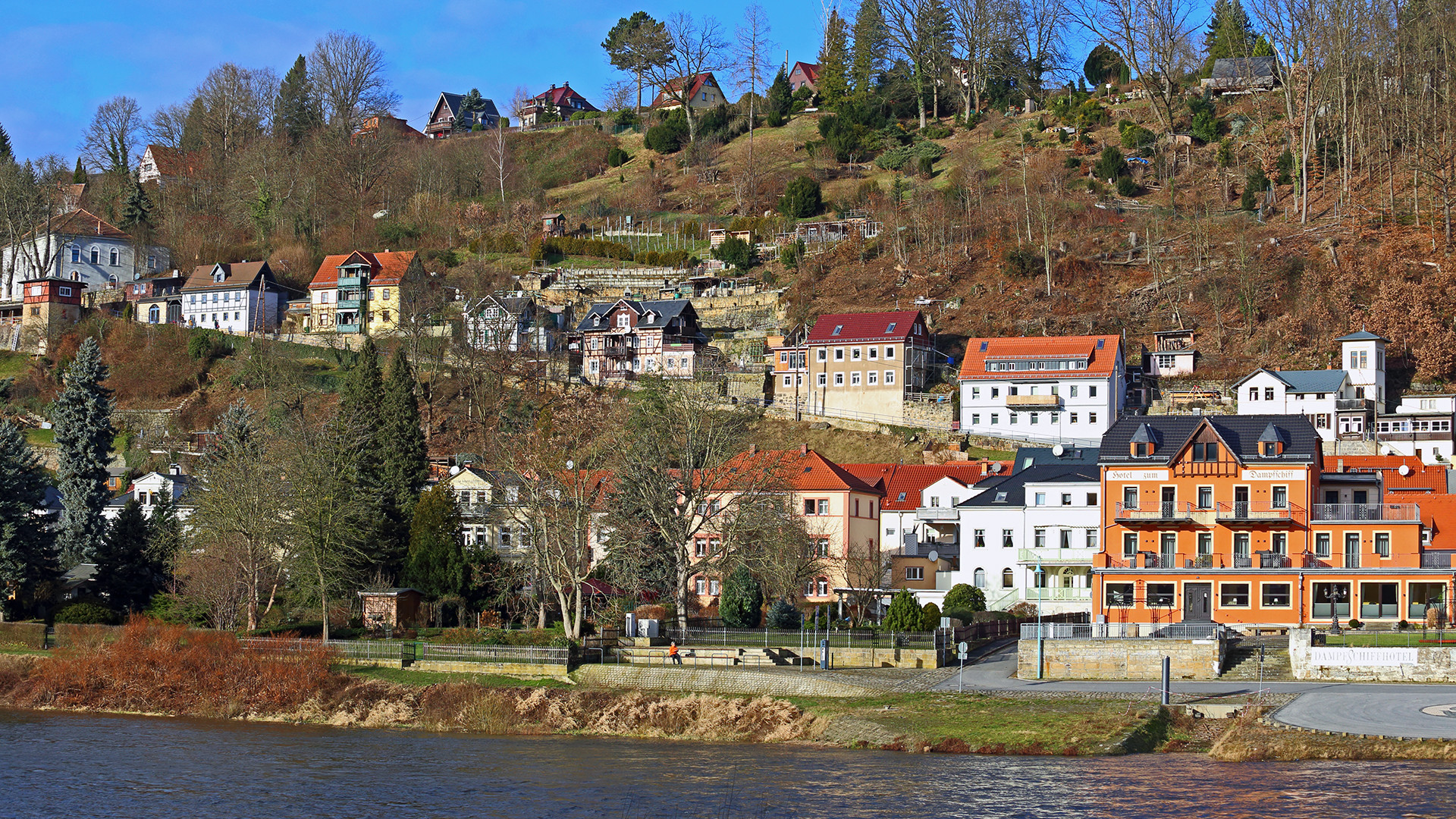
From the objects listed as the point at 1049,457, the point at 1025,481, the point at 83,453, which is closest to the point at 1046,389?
the point at 1049,457

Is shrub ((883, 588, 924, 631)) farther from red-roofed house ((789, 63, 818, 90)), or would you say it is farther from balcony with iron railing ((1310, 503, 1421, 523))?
red-roofed house ((789, 63, 818, 90))

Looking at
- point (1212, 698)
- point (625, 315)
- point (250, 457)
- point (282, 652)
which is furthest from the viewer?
point (625, 315)

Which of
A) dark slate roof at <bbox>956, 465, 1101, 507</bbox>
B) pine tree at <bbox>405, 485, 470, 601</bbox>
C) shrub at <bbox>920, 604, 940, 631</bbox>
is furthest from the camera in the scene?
dark slate roof at <bbox>956, 465, 1101, 507</bbox>

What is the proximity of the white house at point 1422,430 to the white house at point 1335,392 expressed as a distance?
120cm

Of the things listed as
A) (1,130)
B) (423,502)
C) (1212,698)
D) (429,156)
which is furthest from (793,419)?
(1,130)

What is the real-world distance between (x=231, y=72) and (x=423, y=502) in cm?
9817

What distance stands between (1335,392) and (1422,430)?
464cm

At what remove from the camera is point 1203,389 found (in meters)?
82.9

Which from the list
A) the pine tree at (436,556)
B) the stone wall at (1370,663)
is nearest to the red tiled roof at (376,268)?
the pine tree at (436,556)

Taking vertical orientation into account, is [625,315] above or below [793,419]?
above

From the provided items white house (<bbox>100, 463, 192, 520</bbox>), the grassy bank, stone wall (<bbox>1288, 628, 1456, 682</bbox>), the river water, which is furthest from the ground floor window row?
white house (<bbox>100, 463, 192, 520</bbox>)

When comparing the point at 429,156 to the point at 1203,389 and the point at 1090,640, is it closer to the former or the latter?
the point at 1203,389

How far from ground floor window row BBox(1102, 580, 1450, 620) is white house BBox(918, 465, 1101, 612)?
6.02 m

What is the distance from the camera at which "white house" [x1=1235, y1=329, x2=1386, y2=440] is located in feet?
251
